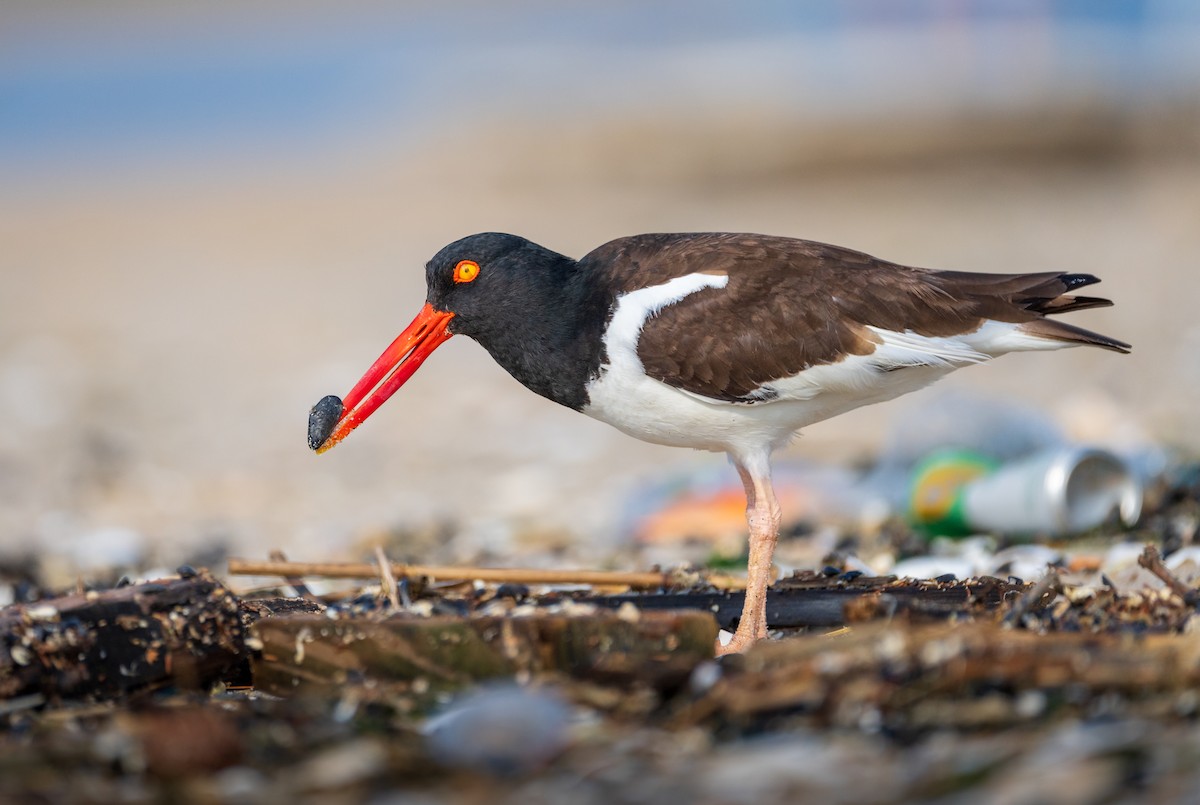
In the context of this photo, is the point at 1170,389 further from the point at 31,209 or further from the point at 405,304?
the point at 31,209

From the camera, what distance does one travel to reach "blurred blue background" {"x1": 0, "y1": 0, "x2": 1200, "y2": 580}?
8.70 metres

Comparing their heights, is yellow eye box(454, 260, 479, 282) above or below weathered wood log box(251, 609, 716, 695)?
above

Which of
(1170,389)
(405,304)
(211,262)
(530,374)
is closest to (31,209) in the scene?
(211,262)

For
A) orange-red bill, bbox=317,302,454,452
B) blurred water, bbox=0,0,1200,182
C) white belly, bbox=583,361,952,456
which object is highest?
blurred water, bbox=0,0,1200,182

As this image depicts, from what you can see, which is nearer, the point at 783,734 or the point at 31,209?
the point at 783,734

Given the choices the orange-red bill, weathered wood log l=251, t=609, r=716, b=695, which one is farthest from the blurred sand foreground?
weathered wood log l=251, t=609, r=716, b=695

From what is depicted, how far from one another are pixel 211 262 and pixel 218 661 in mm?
14138

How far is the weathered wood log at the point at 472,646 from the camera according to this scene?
115 inches

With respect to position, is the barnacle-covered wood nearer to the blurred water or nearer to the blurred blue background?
the blurred blue background

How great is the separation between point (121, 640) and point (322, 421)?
1299 millimetres

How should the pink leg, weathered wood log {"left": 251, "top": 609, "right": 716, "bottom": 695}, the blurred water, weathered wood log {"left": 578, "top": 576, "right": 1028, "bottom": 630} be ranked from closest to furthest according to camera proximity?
weathered wood log {"left": 251, "top": 609, "right": 716, "bottom": 695} < weathered wood log {"left": 578, "top": 576, "right": 1028, "bottom": 630} < the pink leg < the blurred water

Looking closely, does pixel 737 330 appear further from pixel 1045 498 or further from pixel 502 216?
pixel 502 216

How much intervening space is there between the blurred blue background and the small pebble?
2127mm

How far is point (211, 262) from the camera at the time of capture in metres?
16.6
